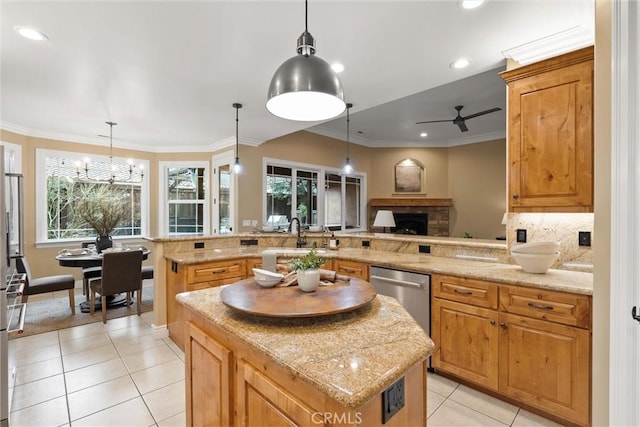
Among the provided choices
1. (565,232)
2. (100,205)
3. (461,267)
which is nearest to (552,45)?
(565,232)

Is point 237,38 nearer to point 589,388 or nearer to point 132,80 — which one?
point 132,80

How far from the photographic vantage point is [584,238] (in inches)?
89.5

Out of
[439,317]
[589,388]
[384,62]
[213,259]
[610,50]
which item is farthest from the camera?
[213,259]

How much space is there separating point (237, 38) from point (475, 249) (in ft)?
8.87

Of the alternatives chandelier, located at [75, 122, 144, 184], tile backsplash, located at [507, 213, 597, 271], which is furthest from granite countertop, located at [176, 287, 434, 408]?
chandelier, located at [75, 122, 144, 184]

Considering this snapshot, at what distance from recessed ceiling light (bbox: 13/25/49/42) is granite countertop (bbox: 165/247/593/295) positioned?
79.7 inches

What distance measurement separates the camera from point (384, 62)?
2564 mm

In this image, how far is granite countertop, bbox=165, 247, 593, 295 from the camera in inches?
75.0

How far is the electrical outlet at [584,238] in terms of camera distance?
7.40ft

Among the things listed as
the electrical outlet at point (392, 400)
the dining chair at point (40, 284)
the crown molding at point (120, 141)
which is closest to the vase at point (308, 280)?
the electrical outlet at point (392, 400)

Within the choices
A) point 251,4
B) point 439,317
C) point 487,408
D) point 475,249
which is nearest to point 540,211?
point 475,249

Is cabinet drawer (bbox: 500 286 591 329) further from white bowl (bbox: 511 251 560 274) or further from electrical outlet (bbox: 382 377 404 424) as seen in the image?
electrical outlet (bbox: 382 377 404 424)

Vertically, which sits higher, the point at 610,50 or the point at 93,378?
the point at 610,50

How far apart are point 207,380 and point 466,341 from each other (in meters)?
1.87
